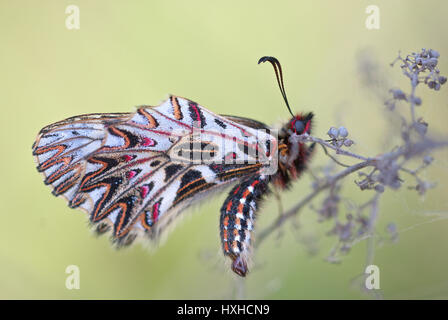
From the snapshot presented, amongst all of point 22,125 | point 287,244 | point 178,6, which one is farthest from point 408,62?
point 22,125

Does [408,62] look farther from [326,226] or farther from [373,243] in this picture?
[326,226]

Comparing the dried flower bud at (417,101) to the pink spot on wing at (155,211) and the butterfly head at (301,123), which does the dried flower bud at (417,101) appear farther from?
the pink spot on wing at (155,211)

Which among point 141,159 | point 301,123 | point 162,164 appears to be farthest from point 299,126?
point 141,159

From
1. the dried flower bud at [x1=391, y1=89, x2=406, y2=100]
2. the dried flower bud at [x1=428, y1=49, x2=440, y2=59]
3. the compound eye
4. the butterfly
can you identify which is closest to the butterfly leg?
the butterfly

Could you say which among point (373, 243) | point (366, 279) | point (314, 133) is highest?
point (314, 133)

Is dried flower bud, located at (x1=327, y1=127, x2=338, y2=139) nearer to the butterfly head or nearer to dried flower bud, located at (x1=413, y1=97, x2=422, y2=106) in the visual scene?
dried flower bud, located at (x1=413, y1=97, x2=422, y2=106)

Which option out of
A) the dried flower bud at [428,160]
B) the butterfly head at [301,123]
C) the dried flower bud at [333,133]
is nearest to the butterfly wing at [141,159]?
the butterfly head at [301,123]

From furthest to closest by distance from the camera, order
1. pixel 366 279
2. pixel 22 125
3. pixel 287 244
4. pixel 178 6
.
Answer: pixel 178 6, pixel 22 125, pixel 287 244, pixel 366 279
